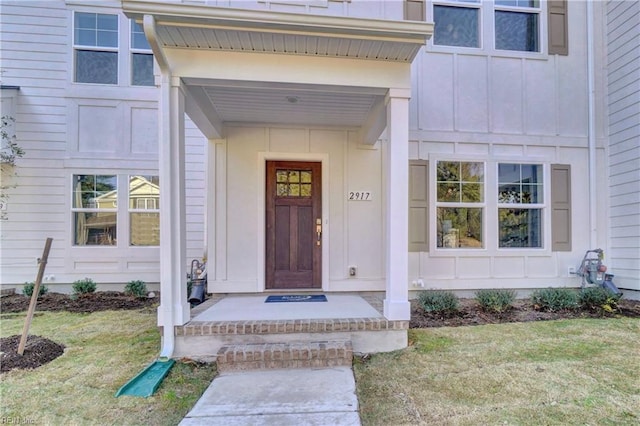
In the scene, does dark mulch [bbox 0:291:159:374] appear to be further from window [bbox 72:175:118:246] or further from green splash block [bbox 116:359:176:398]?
green splash block [bbox 116:359:176:398]

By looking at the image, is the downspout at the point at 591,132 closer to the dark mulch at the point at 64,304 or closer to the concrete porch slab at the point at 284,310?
the concrete porch slab at the point at 284,310

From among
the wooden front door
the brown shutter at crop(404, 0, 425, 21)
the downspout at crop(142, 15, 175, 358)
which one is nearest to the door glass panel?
the wooden front door

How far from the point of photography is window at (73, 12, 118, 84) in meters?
5.95

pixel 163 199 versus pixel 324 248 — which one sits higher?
pixel 163 199

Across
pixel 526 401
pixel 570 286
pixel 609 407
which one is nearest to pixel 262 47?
pixel 526 401

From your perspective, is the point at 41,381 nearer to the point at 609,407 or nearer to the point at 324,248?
the point at 324,248

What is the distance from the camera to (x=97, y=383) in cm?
280

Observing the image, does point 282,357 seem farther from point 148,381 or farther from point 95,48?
point 95,48

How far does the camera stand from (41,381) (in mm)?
2809

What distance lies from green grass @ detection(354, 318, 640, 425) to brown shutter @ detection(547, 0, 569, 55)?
15.2 feet

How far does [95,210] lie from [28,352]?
3.28 m

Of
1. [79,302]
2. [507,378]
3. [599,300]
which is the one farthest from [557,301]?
[79,302]

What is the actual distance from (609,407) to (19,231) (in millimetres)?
8145

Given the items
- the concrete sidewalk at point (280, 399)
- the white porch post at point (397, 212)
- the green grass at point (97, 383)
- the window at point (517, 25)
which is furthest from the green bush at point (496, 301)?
the window at point (517, 25)
